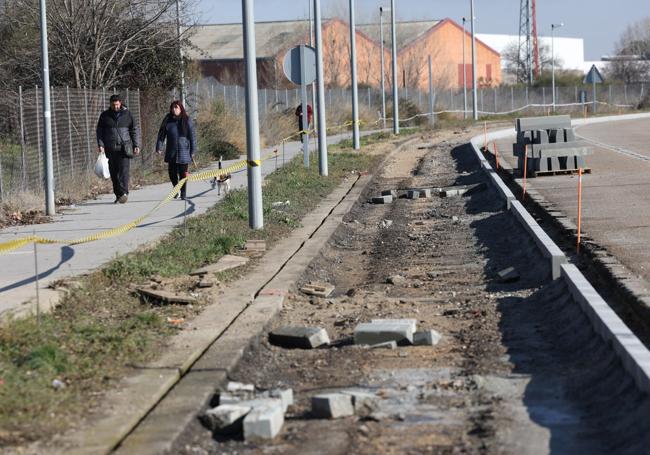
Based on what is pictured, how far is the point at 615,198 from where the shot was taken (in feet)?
62.3

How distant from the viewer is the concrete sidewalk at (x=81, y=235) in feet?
34.7

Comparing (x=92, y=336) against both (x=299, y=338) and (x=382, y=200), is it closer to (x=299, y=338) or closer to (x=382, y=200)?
(x=299, y=338)

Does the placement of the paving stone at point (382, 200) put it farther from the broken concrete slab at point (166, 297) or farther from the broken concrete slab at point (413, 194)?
the broken concrete slab at point (166, 297)

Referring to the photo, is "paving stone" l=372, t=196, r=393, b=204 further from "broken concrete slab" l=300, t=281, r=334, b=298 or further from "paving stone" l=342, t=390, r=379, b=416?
"paving stone" l=342, t=390, r=379, b=416

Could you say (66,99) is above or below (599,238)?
above

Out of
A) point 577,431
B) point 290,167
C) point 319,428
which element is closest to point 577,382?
point 577,431

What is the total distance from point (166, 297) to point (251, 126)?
18.0 ft

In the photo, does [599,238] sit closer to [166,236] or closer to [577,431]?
[166,236]

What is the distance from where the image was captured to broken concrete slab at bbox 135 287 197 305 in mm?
10188

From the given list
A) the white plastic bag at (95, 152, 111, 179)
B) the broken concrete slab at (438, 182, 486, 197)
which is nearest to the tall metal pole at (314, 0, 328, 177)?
the broken concrete slab at (438, 182, 486, 197)

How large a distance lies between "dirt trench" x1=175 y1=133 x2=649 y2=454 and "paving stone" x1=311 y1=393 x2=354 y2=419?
6cm

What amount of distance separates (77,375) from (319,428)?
173cm

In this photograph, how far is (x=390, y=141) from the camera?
45.2 metres

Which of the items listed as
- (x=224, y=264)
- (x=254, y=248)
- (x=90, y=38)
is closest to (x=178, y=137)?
(x=254, y=248)
